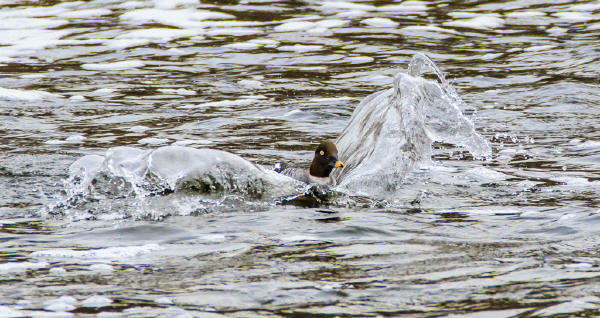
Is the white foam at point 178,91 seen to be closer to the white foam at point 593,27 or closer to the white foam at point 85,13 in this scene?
the white foam at point 85,13

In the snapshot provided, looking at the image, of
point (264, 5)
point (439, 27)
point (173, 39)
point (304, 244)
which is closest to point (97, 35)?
point (173, 39)

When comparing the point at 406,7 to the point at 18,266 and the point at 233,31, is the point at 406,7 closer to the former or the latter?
the point at 233,31

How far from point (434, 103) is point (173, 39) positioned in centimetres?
812

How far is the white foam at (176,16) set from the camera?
16.7 m

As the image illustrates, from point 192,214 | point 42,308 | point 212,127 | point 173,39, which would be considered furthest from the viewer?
point 173,39

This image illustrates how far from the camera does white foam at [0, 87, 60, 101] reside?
11.4 metres

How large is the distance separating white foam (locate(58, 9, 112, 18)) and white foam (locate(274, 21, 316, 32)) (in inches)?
150

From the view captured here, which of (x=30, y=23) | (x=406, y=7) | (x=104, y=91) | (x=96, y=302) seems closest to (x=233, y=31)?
(x=30, y=23)

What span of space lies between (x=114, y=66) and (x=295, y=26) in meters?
4.03

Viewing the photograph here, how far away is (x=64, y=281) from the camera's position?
444 centimetres

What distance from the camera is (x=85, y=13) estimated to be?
17.7 meters

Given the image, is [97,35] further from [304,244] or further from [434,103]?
[304,244]

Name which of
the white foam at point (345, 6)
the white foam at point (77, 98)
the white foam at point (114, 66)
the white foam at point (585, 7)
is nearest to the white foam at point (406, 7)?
the white foam at point (345, 6)

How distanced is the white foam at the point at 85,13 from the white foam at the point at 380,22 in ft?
17.6
